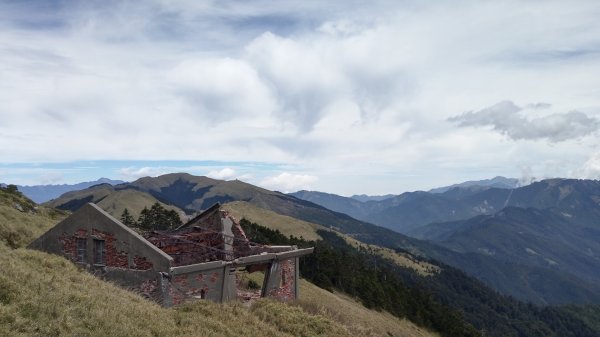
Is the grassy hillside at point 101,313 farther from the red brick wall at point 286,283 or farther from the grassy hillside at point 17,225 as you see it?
the grassy hillside at point 17,225

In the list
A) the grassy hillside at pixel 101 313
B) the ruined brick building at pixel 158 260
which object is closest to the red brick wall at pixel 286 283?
the ruined brick building at pixel 158 260

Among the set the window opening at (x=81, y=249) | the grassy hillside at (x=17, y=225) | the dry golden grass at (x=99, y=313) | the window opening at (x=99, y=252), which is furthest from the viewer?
the grassy hillside at (x=17, y=225)

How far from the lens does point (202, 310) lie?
62.3 feet

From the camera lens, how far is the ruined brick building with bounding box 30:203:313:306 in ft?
72.5

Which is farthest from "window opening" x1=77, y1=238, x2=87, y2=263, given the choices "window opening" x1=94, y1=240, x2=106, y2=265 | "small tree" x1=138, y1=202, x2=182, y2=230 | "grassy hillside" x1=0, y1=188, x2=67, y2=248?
"small tree" x1=138, y1=202, x2=182, y2=230

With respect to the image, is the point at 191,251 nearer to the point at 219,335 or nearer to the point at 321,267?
the point at 219,335

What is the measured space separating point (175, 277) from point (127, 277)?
255 cm

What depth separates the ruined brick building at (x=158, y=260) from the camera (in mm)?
22094

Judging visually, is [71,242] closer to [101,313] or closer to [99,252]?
[99,252]

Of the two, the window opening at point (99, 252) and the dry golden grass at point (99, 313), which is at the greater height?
the window opening at point (99, 252)

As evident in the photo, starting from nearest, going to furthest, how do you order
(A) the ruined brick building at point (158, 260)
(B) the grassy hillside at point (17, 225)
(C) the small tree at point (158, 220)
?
1. (A) the ruined brick building at point (158, 260)
2. (B) the grassy hillside at point (17, 225)
3. (C) the small tree at point (158, 220)

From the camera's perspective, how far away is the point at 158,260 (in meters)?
22.1

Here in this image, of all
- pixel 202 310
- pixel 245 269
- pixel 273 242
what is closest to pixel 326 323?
pixel 202 310

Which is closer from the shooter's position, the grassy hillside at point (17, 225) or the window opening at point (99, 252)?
the window opening at point (99, 252)
